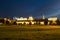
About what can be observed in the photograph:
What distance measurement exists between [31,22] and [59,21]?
16.3 metres

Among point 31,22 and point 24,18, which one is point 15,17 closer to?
point 24,18

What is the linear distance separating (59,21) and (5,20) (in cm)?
2979

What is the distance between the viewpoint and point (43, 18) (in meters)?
109

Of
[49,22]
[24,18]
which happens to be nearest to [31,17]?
[24,18]

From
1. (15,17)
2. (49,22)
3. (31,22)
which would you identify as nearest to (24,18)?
(15,17)

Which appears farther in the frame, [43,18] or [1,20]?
[43,18]

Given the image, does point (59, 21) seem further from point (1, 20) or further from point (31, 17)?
point (1, 20)

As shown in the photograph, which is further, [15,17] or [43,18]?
[15,17]

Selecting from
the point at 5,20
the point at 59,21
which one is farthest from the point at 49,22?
the point at 5,20

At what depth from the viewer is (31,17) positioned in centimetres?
11325

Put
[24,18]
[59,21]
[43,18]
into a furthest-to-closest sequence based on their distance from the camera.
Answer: [24,18], [43,18], [59,21]

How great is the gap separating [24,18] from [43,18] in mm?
14959

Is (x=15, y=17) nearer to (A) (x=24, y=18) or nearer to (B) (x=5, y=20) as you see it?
(A) (x=24, y=18)

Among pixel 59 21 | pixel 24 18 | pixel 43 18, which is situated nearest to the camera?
pixel 59 21
